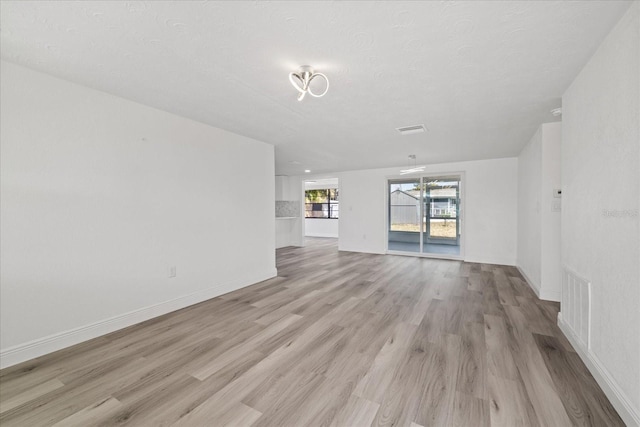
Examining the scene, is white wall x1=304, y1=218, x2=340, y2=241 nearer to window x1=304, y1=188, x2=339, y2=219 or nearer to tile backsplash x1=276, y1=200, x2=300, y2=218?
window x1=304, y1=188, x2=339, y2=219

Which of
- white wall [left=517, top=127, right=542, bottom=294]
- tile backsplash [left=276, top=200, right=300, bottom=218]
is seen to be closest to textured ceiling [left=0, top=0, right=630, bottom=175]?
white wall [left=517, top=127, right=542, bottom=294]

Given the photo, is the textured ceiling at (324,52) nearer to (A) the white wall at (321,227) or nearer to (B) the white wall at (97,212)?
(B) the white wall at (97,212)

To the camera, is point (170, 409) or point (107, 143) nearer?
point (170, 409)

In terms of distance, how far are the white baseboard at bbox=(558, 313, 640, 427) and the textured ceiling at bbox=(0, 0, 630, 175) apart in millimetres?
2209

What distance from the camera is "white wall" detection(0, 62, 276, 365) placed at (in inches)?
83.0

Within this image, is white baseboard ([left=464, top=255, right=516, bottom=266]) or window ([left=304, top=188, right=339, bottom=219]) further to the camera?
window ([left=304, top=188, right=339, bottom=219])

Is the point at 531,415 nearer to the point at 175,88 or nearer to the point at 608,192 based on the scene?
the point at 608,192

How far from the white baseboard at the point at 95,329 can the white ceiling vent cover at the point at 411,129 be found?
3.44 meters

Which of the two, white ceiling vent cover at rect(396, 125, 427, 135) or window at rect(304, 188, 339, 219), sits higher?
white ceiling vent cover at rect(396, 125, 427, 135)

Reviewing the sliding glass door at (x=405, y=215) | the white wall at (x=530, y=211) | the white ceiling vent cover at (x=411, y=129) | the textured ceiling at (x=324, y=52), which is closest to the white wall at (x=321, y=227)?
the sliding glass door at (x=405, y=215)

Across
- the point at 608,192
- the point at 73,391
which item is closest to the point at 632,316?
the point at 608,192

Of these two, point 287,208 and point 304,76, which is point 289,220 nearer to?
point 287,208

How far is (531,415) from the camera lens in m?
1.54

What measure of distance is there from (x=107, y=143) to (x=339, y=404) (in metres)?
3.11
